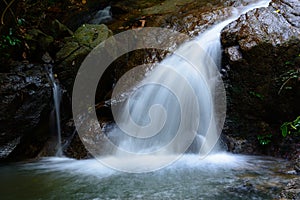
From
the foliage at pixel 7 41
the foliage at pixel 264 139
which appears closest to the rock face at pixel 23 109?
the foliage at pixel 7 41

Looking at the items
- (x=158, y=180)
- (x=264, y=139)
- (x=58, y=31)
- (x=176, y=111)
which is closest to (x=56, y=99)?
(x=58, y=31)

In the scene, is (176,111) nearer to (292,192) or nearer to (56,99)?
(56,99)

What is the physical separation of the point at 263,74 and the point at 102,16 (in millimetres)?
5098

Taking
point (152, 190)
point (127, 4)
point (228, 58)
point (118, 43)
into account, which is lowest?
point (152, 190)

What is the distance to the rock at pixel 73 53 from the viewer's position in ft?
17.3

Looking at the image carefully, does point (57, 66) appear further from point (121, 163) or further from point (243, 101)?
point (243, 101)

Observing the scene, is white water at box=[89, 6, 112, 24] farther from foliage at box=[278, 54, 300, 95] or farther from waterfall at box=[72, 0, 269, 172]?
foliage at box=[278, 54, 300, 95]

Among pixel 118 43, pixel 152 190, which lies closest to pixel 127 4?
pixel 118 43

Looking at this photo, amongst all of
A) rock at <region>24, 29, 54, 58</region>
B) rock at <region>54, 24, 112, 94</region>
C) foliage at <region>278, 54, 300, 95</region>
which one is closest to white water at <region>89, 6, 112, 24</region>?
rock at <region>54, 24, 112, 94</region>

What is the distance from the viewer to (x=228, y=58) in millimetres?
4750

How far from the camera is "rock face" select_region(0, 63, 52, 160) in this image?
455 centimetres

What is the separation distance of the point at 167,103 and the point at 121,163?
130 cm

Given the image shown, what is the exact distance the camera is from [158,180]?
357 centimetres

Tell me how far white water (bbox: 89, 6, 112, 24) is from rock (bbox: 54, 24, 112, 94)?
244 centimetres
